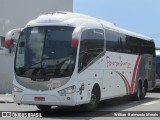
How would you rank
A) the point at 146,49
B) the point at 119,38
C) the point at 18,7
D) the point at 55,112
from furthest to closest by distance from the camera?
the point at 18,7 < the point at 146,49 < the point at 119,38 < the point at 55,112

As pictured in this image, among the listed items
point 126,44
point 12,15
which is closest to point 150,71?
point 126,44

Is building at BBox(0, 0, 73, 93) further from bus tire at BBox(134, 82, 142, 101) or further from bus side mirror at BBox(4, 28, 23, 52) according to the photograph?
bus side mirror at BBox(4, 28, 23, 52)

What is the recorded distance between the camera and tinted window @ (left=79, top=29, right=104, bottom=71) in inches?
627

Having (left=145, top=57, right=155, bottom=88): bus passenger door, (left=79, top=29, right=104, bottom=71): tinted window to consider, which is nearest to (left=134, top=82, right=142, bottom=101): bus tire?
(left=145, top=57, right=155, bottom=88): bus passenger door

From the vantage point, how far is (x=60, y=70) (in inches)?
606

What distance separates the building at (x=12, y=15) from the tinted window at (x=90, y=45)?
1316cm

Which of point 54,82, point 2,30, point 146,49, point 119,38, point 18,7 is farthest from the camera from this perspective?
point 18,7

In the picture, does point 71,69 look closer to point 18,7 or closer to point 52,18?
point 52,18

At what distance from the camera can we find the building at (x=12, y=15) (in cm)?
2967

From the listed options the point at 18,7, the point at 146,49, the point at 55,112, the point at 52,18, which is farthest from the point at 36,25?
the point at 18,7

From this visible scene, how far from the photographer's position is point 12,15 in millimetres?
32719

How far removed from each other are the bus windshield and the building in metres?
13.8

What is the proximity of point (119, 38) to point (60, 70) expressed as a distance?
19.7 ft

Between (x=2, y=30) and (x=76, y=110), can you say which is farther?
(x=2, y=30)
